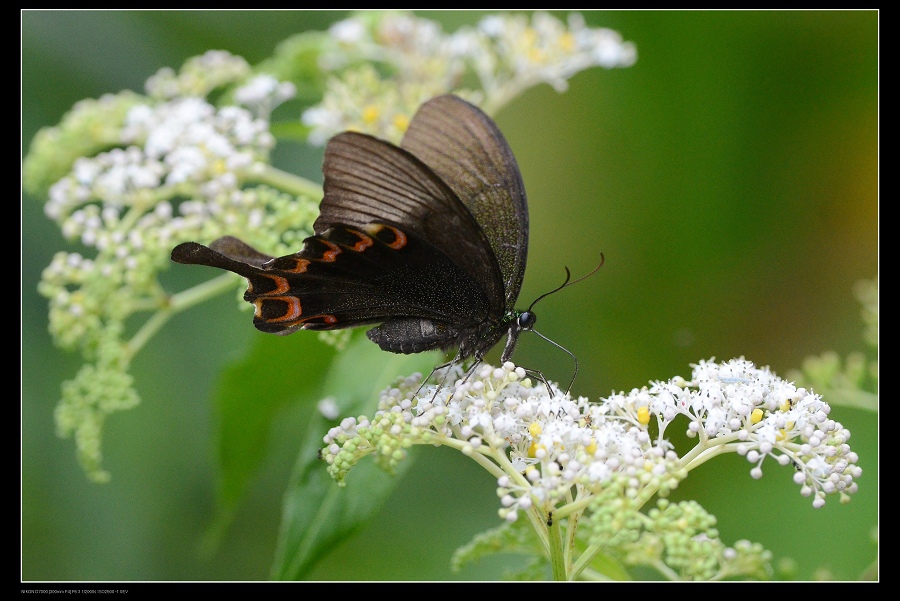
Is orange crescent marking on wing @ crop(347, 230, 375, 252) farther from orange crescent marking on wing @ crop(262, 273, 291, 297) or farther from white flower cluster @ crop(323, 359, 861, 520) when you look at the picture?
white flower cluster @ crop(323, 359, 861, 520)

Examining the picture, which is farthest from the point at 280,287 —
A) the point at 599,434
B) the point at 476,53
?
the point at 476,53

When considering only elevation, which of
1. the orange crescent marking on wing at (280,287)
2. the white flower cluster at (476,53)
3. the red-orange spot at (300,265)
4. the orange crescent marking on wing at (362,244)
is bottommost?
the orange crescent marking on wing at (280,287)

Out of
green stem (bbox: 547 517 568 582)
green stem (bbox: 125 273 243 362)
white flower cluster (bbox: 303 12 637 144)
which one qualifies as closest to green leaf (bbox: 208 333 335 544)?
green stem (bbox: 125 273 243 362)

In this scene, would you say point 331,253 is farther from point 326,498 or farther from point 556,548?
point 556,548

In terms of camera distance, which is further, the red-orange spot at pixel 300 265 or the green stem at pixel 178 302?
the green stem at pixel 178 302

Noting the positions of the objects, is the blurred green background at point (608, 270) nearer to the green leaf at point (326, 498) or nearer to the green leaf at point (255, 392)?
the green leaf at point (255, 392)

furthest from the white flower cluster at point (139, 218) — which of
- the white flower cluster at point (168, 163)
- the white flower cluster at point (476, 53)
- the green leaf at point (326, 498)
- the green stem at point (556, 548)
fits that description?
the green stem at point (556, 548)
